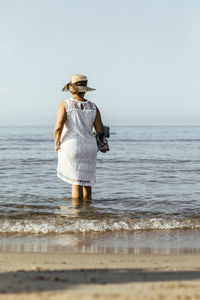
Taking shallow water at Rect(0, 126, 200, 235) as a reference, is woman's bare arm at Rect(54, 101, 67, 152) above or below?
above

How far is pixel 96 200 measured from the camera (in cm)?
670

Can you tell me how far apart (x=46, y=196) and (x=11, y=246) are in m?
2.94

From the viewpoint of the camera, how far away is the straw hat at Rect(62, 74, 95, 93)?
17.2 ft

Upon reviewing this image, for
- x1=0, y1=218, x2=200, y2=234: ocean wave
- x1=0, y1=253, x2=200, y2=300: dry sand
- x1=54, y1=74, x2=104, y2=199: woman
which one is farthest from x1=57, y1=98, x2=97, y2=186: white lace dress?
x1=0, y1=253, x2=200, y2=300: dry sand

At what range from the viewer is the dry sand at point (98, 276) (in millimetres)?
2404

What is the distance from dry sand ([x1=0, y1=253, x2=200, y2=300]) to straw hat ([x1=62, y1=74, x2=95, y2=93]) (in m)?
2.40

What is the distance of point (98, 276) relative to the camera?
2.83 meters

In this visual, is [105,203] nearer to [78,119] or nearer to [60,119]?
[78,119]

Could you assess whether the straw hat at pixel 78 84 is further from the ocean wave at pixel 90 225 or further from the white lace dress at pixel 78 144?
the ocean wave at pixel 90 225

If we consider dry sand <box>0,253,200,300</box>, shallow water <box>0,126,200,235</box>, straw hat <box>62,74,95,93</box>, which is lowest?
shallow water <box>0,126,200,235</box>

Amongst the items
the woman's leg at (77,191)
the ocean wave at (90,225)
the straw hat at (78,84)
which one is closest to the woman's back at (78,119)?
the straw hat at (78,84)

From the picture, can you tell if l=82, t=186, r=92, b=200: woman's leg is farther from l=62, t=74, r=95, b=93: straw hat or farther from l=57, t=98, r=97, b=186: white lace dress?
l=62, t=74, r=95, b=93: straw hat

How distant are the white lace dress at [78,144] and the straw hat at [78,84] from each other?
6.0 inches

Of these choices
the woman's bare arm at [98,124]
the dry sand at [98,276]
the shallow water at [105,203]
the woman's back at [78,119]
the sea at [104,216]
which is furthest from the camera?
the woman's bare arm at [98,124]
